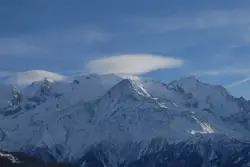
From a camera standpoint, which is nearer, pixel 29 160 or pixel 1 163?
pixel 1 163

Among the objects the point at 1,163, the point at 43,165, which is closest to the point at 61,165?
the point at 43,165

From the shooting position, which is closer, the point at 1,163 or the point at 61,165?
the point at 1,163

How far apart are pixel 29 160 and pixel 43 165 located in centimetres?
725

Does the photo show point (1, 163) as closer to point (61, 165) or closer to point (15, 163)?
point (15, 163)

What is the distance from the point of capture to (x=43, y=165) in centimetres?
16875

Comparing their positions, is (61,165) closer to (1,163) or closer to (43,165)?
(43,165)

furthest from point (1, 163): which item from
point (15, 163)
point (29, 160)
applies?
point (29, 160)

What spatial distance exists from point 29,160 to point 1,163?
16.4 metres

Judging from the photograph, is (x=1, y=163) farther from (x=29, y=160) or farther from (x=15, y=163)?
(x=29, y=160)

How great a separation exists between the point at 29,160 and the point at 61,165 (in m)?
8.23

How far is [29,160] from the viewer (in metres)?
175

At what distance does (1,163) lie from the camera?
522ft

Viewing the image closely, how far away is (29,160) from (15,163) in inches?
525
